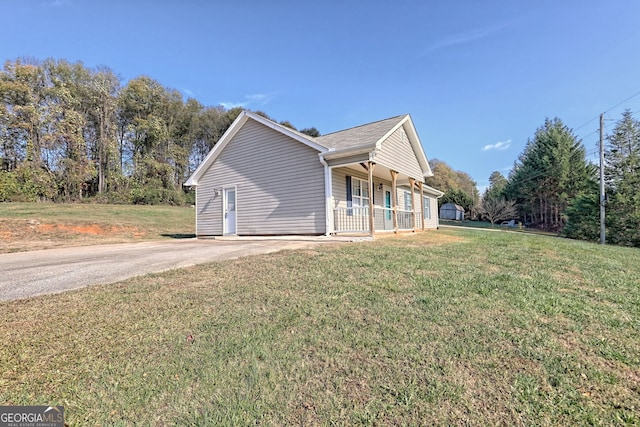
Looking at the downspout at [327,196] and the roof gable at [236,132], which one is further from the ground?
the roof gable at [236,132]

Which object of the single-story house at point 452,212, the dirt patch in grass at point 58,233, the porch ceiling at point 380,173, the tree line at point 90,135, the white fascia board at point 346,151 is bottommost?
the dirt patch in grass at point 58,233

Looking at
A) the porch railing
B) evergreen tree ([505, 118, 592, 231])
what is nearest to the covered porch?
the porch railing

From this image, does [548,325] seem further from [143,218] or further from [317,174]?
[143,218]

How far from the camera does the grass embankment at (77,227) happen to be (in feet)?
36.8

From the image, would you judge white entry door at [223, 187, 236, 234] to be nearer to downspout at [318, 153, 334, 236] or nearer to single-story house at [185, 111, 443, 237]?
single-story house at [185, 111, 443, 237]

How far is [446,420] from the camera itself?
1.76 m

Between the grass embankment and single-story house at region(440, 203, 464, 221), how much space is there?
33.5m

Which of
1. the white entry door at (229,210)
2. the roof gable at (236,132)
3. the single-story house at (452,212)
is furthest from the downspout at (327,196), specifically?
the single-story house at (452,212)

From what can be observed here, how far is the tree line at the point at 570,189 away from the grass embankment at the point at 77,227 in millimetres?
24656

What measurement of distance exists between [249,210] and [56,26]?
1317 cm

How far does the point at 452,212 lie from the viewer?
39.7m

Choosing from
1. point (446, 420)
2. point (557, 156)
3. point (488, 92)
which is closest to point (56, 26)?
point (446, 420)

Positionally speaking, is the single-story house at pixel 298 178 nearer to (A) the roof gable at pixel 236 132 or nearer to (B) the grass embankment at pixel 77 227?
(A) the roof gable at pixel 236 132

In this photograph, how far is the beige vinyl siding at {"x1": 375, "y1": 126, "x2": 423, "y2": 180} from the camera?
11.2 metres
